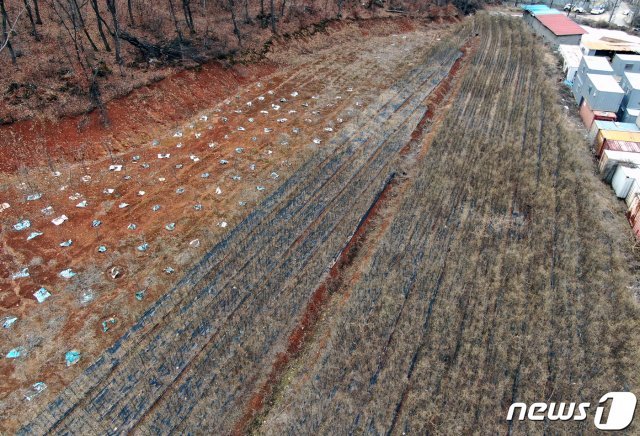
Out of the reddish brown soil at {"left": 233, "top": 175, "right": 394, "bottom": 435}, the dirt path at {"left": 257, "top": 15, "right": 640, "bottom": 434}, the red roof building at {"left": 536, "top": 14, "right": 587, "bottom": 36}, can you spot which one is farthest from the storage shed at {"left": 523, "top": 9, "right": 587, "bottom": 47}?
the reddish brown soil at {"left": 233, "top": 175, "right": 394, "bottom": 435}

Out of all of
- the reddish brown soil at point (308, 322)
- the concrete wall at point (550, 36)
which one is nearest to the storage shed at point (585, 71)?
the concrete wall at point (550, 36)

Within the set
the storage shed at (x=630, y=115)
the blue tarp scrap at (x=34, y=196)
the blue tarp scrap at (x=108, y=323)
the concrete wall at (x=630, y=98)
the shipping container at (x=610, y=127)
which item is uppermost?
the concrete wall at (x=630, y=98)

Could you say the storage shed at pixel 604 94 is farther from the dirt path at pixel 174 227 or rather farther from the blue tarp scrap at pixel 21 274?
the blue tarp scrap at pixel 21 274

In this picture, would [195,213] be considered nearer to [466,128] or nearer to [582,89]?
[466,128]

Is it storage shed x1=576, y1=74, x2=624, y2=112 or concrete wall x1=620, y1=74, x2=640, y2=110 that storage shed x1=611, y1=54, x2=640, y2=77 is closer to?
storage shed x1=576, y1=74, x2=624, y2=112

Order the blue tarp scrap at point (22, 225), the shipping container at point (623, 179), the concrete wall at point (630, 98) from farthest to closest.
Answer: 1. the concrete wall at point (630, 98)
2. the shipping container at point (623, 179)
3. the blue tarp scrap at point (22, 225)

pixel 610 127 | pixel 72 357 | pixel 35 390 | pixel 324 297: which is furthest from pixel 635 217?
pixel 35 390
